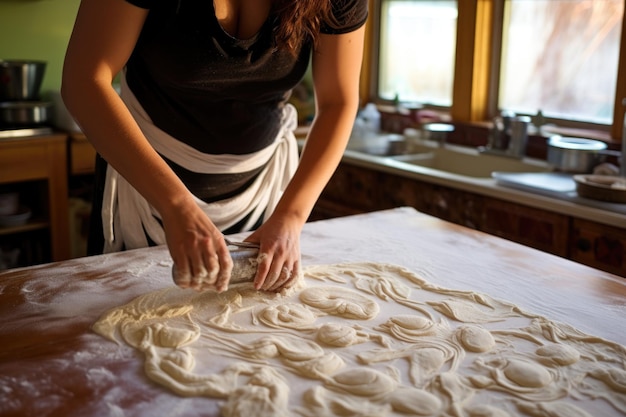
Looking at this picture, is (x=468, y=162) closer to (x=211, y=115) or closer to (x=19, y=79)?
(x=211, y=115)

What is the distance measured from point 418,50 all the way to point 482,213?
1.47m

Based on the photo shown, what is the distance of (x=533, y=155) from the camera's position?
2.56 meters

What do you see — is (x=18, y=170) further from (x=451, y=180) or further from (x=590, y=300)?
(x=590, y=300)

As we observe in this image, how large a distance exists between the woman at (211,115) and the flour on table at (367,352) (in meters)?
0.08

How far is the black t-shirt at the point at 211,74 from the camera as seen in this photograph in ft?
3.76

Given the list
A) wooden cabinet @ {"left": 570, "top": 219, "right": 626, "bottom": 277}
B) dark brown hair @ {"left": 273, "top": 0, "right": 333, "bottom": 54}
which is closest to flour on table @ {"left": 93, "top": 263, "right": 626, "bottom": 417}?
dark brown hair @ {"left": 273, "top": 0, "right": 333, "bottom": 54}

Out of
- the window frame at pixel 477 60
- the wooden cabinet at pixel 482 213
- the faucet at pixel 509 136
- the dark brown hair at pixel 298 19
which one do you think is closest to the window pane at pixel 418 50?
the window frame at pixel 477 60

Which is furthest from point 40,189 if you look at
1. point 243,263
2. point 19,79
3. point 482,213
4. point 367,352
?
point 367,352

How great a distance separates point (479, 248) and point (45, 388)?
88 cm

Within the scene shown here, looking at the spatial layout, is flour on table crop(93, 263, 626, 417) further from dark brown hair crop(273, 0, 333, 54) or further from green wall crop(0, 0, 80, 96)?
green wall crop(0, 0, 80, 96)

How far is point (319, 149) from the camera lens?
1.25 metres

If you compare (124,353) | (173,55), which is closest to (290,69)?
(173,55)

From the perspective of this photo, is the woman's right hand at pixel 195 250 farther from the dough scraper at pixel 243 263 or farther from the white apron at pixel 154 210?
the white apron at pixel 154 210

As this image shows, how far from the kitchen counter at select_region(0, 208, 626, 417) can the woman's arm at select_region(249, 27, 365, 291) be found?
0.55ft
